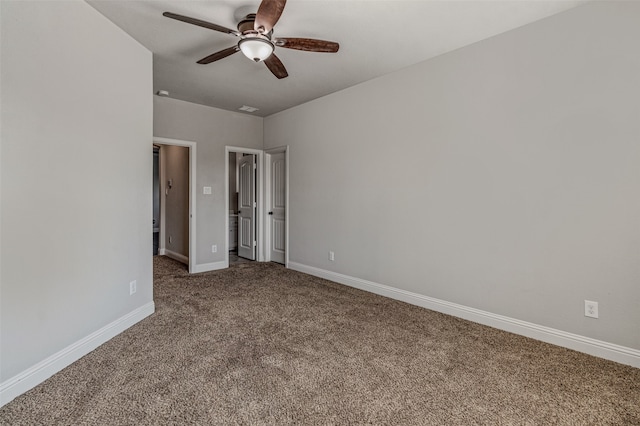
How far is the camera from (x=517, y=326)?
2.73 metres

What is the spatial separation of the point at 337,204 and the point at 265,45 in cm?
243

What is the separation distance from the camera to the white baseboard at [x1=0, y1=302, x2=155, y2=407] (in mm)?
1787

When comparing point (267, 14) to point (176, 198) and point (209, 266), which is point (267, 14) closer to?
point (209, 266)

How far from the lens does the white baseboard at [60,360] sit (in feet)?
5.86

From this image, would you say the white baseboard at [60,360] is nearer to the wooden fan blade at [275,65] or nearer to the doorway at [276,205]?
the wooden fan blade at [275,65]

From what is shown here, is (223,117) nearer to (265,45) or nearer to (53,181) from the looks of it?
(265,45)

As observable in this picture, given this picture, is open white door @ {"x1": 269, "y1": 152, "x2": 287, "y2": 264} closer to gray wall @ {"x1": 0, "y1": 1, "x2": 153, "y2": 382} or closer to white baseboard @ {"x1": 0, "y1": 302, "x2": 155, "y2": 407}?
gray wall @ {"x1": 0, "y1": 1, "x2": 153, "y2": 382}

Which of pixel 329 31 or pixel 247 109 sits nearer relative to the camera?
pixel 329 31

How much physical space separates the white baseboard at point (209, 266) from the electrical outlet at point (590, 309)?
15.1 feet

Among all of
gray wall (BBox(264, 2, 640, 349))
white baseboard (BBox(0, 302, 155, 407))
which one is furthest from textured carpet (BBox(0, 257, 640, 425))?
gray wall (BBox(264, 2, 640, 349))

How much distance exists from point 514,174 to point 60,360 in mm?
3736

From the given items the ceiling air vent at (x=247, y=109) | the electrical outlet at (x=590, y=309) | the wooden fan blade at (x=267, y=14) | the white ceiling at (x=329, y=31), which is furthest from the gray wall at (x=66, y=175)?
Answer: the electrical outlet at (x=590, y=309)

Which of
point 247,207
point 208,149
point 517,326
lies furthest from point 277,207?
point 517,326

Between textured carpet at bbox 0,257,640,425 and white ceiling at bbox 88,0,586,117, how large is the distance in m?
2.62
